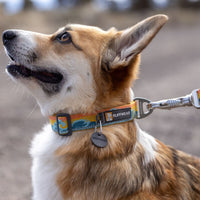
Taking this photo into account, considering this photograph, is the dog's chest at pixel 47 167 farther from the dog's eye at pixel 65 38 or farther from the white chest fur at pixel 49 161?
the dog's eye at pixel 65 38

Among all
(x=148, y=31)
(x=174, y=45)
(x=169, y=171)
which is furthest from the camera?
(x=174, y=45)

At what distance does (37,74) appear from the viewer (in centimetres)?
306

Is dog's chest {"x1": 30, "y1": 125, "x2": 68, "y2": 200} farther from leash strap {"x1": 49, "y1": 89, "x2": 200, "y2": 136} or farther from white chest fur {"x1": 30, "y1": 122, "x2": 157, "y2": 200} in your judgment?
leash strap {"x1": 49, "y1": 89, "x2": 200, "y2": 136}

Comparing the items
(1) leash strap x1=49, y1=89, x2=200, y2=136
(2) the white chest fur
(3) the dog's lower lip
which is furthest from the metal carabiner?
(3) the dog's lower lip

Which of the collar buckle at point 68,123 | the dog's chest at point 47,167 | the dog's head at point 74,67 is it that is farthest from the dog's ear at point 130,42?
the dog's chest at point 47,167

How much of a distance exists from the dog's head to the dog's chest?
30 cm

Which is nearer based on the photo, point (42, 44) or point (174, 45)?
point (42, 44)

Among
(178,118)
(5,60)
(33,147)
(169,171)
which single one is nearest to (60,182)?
(33,147)

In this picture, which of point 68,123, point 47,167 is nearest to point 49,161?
point 47,167

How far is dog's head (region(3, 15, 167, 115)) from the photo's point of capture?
2.93m

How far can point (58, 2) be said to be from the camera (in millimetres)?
26938

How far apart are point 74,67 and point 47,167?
0.99m

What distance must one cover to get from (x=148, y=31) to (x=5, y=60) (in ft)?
39.2

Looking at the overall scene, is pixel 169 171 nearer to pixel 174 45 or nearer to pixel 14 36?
pixel 14 36
